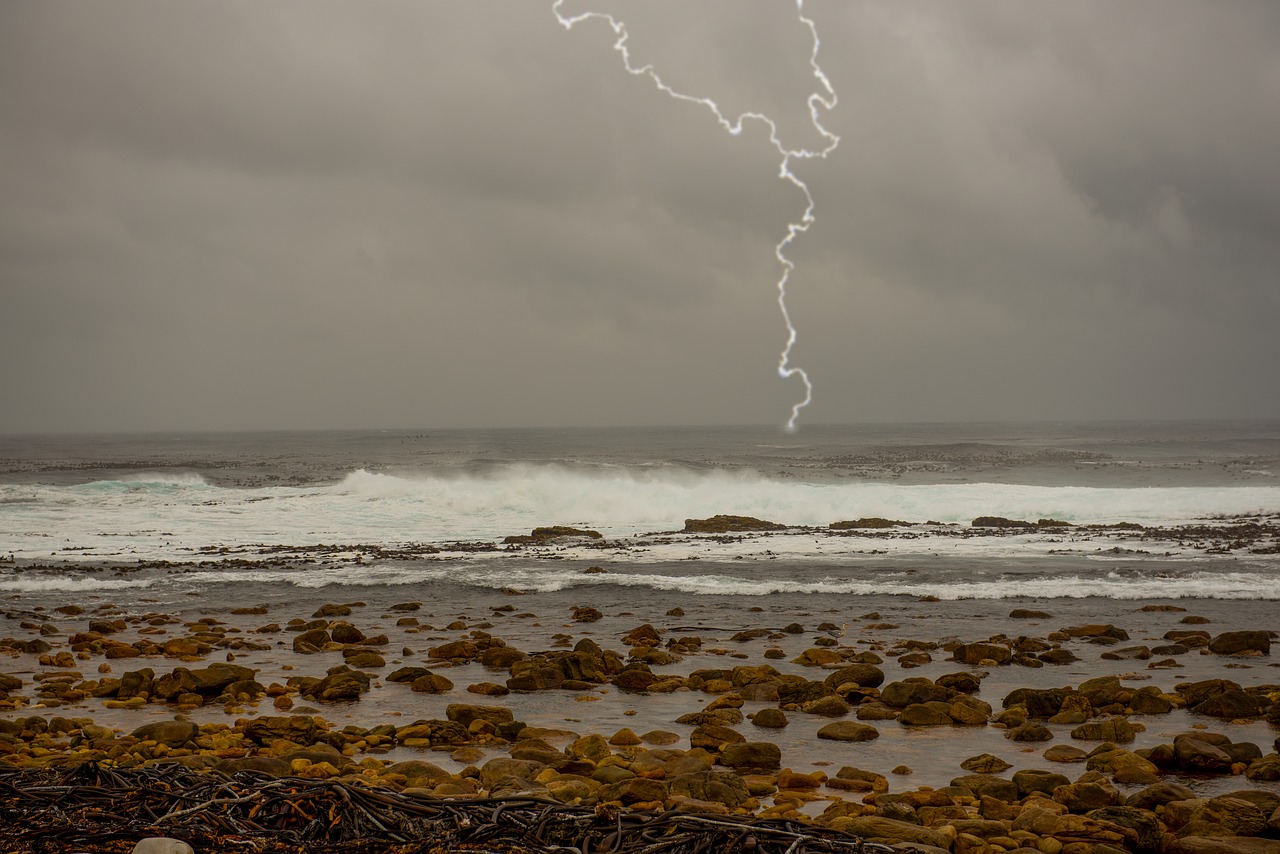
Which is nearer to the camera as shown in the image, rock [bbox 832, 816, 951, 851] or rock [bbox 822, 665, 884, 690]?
rock [bbox 832, 816, 951, 851]

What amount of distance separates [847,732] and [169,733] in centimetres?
721

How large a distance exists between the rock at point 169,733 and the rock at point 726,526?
88.8ft

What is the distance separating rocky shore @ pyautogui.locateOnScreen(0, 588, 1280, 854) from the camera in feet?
23.4

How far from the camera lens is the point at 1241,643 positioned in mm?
14883

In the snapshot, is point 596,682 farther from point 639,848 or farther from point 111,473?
point 111,473

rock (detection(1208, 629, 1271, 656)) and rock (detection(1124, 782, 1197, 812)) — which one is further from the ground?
rock (detection(1124, 782, 1197, 812))

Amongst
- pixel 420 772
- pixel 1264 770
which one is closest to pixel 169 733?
pixel 420 772

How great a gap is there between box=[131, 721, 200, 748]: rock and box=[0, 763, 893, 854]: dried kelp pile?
13.1ft

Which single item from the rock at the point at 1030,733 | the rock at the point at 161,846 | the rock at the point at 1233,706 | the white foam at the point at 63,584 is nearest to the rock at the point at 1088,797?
the rock at the point at 1030,733

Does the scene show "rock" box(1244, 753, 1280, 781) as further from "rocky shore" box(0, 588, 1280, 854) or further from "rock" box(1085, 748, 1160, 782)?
"rock" box(1085, 748, 1160, 782)

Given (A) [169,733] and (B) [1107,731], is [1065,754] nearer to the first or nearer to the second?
(B) [1107,731]

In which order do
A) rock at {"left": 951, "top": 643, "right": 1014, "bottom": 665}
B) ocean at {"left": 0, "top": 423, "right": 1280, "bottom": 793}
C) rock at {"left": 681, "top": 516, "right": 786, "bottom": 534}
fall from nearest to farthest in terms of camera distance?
ocean at {"left": 0, "top": 423, "right": 1280, "bottom": 793}, rock at {"left": 951, "top": 643, "right": 1014, "bottom": 665}, rock at {"left": 681, "top": 516, "right": 786, "bottom": 534}

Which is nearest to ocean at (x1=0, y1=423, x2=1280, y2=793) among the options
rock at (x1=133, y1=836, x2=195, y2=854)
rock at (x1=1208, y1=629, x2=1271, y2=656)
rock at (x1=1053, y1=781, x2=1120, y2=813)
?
rock at (x1=1208, y1=629, x2=1271, y2=656)

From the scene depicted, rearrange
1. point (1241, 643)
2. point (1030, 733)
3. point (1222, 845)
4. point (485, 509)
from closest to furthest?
point (1222, 845) → point (1030, 733) → point (1241, 643) → point (485, 509)
